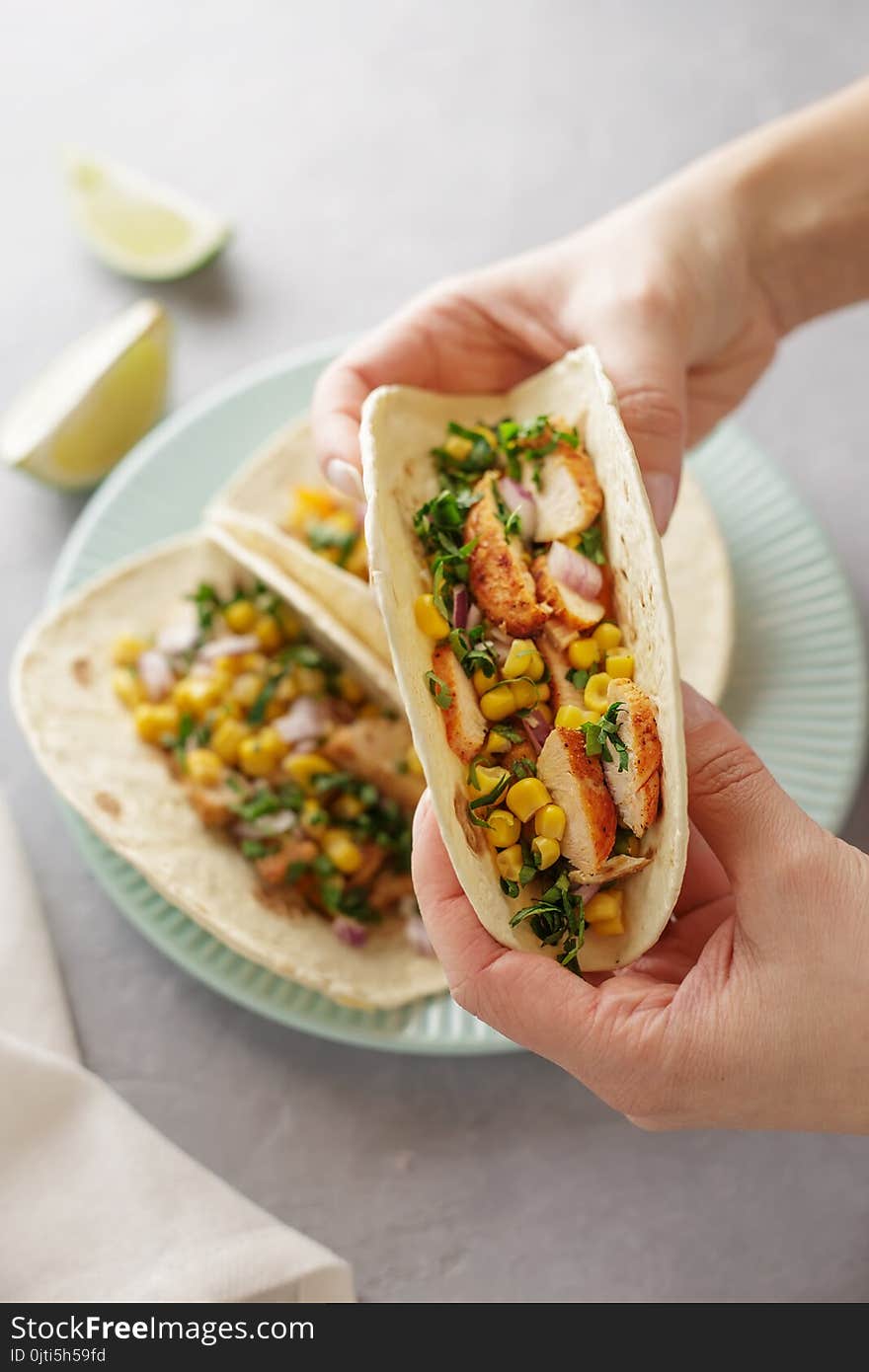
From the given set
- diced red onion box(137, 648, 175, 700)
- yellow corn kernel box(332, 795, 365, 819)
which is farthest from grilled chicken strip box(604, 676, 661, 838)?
diced red onion box(137, 648, 175, 700)

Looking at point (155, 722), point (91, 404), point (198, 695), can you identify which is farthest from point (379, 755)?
point (91, 404)

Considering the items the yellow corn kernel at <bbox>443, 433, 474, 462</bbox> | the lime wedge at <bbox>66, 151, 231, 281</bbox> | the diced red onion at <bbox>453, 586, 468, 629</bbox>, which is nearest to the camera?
the diced red onion at <bbox>453, 586, 468, 629</bbox>

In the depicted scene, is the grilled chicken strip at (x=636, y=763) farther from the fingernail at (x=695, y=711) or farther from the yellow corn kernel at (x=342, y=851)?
the yellow corn kernel at (x=342, y=851)

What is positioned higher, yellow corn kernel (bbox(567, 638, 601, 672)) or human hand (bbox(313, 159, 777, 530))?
human hand (bbox(313, 159, 777, 530))

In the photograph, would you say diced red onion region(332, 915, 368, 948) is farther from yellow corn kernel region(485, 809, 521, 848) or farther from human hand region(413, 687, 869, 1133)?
yellow corn kernel region(485, 809, 521, 848)

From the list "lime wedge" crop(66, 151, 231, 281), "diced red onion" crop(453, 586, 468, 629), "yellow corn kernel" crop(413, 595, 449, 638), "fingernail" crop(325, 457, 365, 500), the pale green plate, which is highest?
"lime wedge" crop(66, 151, 231, 281)

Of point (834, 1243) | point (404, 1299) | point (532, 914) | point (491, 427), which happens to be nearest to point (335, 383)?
point (491, 427)

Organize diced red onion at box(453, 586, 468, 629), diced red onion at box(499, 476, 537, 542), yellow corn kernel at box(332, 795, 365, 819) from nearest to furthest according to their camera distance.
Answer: diced red onion at box(453, 586, 468, 629) → diced red onion at box(499, 476, 537, 542) → yellow corn kernel at box(332, 795, 365, 819)

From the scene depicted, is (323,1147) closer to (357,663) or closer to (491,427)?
(357,663)
